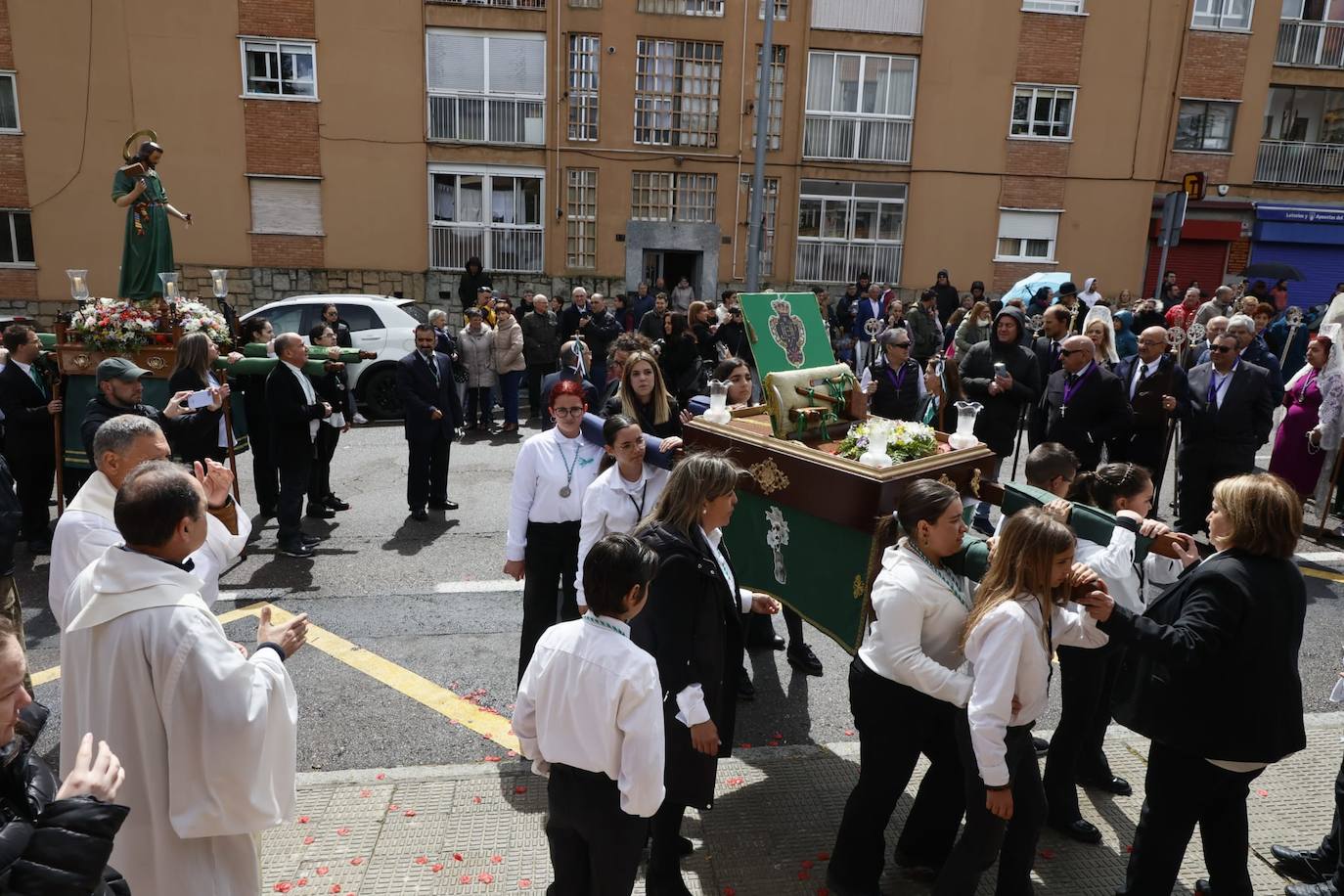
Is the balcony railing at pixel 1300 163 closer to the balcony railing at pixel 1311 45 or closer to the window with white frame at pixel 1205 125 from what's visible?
the window with white frame at pixel 1205 125

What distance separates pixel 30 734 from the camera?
2.11 m

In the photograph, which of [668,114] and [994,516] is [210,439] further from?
[668,114]

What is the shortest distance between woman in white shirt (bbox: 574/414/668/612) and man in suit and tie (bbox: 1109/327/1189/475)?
5.03 metres

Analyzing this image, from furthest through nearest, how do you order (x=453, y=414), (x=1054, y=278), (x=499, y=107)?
(x=499, y=107), (x=1054, y=278), (x=453, y=414)

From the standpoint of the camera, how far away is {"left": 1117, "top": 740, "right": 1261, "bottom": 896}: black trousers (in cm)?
309

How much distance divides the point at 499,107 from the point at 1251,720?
69.7ft

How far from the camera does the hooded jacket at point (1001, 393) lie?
7773mm

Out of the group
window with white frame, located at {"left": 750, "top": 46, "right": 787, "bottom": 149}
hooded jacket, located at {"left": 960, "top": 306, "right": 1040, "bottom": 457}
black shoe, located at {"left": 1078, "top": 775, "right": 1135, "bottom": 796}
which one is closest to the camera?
black shoe, located at {"left": 1078, "top": 775, "right": 1135, "bottom": 796}

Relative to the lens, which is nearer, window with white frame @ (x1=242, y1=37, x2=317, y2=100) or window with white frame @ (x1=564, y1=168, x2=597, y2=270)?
window with white frame @ (x1=242, y1=37, x2=317, y2=100)

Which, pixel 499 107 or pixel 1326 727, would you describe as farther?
pixel 499 107

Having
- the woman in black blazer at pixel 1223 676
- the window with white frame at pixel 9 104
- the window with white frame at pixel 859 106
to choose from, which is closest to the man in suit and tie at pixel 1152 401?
the woman in black blazer at pixel 1223 676

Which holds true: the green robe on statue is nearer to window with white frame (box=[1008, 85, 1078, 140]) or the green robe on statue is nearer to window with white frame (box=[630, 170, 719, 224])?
window with white frame (box=[630, 170, 719, 224])

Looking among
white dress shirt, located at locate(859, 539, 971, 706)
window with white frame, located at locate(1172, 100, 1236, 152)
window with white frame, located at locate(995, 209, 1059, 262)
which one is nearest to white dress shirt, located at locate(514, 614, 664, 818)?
white dress shirt, located at locate(859, 539, 971, 706)

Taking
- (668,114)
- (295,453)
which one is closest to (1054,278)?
(668,114)
